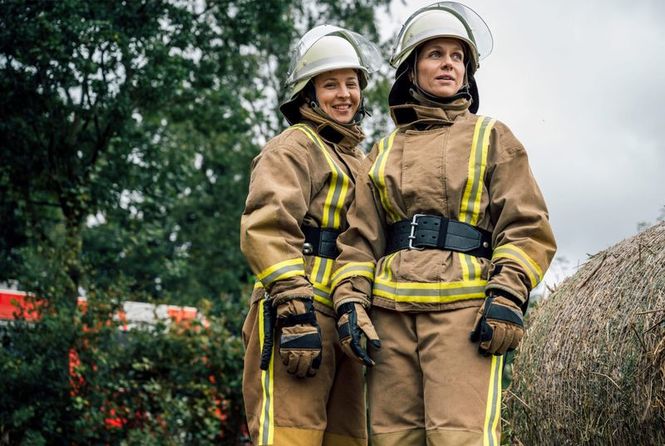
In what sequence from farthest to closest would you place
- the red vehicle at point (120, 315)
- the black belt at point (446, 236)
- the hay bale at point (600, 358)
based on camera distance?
the red vehicle at point (120, 315)
the hay bale at point (600, 358)
the black belt at point (446, 236)

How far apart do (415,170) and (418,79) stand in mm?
524

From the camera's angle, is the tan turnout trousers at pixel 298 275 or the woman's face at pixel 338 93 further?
the woman's face at pixel 338 93

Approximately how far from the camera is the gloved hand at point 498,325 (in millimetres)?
3963

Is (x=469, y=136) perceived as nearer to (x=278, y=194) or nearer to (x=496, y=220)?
(x=496, y=220)

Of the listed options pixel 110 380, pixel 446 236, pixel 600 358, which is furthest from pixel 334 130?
pixel 110 380

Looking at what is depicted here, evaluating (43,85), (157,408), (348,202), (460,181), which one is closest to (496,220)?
(460,181)

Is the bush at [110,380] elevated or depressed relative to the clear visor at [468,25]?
depressed

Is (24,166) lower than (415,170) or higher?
higher

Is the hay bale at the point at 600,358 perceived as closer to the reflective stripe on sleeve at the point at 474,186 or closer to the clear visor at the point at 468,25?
the reflective stripe on sleeve at the point at 474,186

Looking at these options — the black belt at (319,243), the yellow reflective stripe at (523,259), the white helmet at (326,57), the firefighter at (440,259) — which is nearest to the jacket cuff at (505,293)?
the firefighter at (440,259)

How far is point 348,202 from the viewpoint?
4.79 meters

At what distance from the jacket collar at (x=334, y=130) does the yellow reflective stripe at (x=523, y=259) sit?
3.83 ft

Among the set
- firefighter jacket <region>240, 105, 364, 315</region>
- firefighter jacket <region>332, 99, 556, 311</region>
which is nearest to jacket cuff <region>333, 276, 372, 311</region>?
firefighter jacket <region>332, 99, 556, 311</region>

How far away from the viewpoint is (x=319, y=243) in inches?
184
